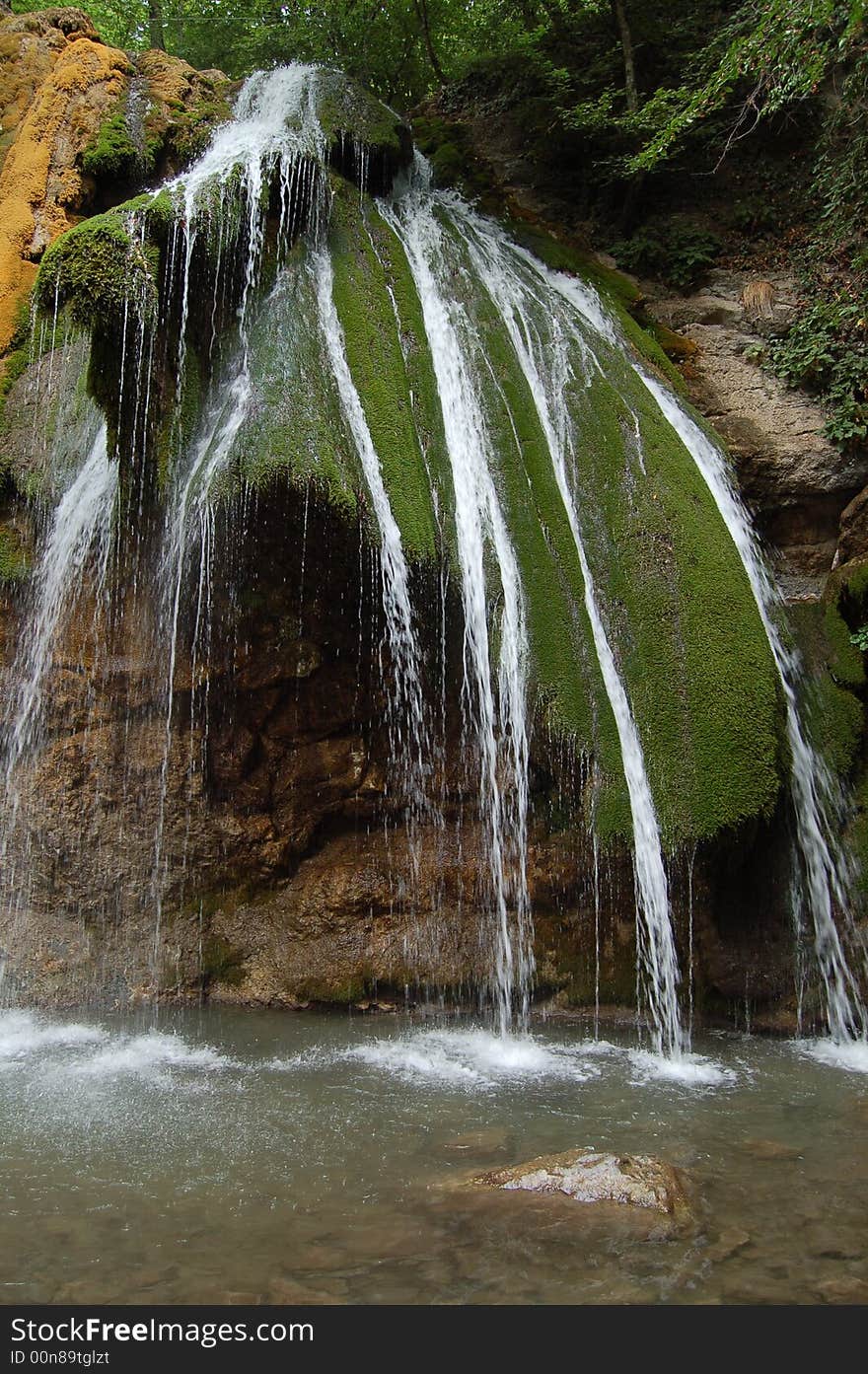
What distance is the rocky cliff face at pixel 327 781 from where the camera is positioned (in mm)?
6254

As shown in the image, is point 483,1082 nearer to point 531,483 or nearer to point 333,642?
point 333,642

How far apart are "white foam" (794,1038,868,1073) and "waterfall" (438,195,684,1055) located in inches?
31.1

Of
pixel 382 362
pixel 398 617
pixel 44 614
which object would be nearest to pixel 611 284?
pixel 382 362

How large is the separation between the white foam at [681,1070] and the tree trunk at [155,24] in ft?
60.5

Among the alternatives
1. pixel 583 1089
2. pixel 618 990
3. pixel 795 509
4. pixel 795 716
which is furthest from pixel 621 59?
pixel 583 1089

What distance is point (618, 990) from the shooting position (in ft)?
20.7

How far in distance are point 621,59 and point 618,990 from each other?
40.4 feet

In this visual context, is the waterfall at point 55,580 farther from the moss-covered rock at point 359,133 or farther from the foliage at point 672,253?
the foliage at point 672,253

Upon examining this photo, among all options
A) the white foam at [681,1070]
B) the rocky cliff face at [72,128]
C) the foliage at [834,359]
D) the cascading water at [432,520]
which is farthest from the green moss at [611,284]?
the white foam at [681,1070]

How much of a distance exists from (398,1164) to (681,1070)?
210 cm

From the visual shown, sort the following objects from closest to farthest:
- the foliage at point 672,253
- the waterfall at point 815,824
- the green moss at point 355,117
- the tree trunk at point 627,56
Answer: the waterfall at point 815,824
the green moss at point 355,117
the foliage at point 672,253
the tree trunk at point 627,56

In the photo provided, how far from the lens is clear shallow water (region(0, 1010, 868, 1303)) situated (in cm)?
301

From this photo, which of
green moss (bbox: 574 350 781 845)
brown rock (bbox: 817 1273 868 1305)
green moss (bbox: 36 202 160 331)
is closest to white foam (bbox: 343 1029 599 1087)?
green moss (bbox: 574 350 781 845)

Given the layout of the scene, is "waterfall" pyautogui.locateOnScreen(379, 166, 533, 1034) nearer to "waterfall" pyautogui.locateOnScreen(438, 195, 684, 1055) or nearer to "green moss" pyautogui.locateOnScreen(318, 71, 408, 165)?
"waterfall" pyautogui.locateOnScreen(438, 195, 684, 1055)
